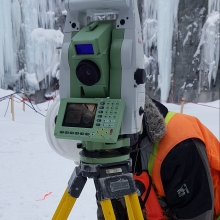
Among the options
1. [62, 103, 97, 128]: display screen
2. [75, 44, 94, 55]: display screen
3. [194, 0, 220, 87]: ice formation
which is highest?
[75, 44, 94, 55]: display screen

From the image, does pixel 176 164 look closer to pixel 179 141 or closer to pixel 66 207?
pixel 179 141

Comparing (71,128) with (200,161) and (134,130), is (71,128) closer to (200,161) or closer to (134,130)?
(134,130)

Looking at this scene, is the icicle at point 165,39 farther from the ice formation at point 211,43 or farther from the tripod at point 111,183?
the tripod at point 111,183

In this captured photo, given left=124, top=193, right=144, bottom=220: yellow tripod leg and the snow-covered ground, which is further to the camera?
the snow-covered ground

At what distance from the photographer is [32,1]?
5.66 ft

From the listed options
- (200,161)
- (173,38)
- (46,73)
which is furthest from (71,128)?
(173,38)

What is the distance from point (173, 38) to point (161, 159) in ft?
29.9

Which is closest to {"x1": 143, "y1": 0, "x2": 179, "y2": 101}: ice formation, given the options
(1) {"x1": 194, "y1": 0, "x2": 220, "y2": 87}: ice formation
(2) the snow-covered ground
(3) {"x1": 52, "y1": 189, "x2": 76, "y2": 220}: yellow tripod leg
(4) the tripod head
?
(1) {"x1": 194, "y1": 0, "x2": 220, "y2": 87}: ice formation

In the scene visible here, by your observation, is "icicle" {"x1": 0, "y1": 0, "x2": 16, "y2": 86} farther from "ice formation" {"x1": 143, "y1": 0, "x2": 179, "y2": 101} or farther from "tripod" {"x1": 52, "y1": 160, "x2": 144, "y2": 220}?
"ice formation" {"x1": 143, "y1": 0, "x2": 179, "y2": 101}

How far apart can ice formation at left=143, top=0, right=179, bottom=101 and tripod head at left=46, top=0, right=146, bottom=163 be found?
317 inches

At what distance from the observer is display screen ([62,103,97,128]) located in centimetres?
65

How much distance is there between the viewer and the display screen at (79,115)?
65 cm

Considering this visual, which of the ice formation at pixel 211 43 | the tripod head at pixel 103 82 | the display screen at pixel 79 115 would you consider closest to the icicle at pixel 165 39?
the ice formation at pixel 211 43

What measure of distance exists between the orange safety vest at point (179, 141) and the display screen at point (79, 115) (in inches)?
12.7
